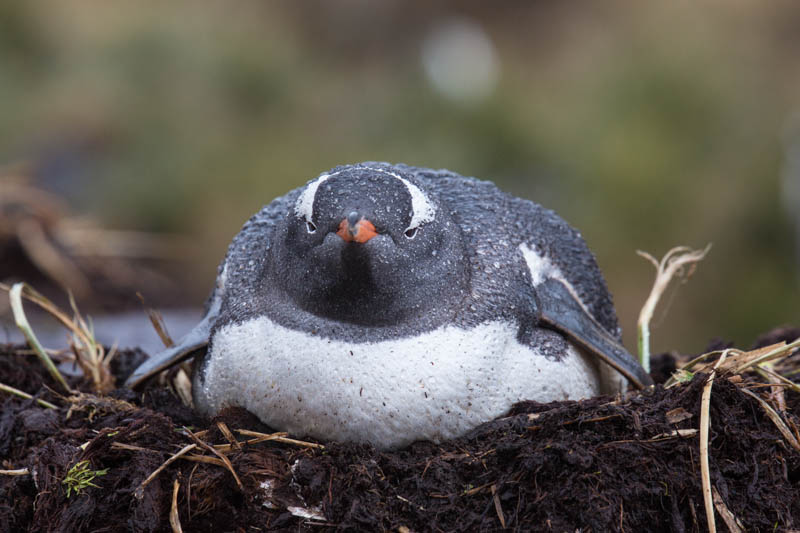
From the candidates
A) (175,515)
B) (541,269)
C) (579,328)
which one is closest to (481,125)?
(541,269)

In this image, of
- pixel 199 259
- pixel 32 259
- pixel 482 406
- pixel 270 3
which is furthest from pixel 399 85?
pixel 482 406

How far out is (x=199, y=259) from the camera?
6.63 metres

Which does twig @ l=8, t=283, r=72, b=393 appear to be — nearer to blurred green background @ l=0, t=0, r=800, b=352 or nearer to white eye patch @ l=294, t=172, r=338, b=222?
white eye patch @ l=294, t=172, r=338, b=222

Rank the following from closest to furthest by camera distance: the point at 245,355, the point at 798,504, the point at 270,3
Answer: the point at 798,504 → the point at 245,355 → the point at 270,3

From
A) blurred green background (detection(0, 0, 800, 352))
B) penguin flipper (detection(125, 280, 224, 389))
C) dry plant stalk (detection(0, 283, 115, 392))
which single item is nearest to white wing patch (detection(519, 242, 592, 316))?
penguin flipper (detection(125, 280, 224, 389))

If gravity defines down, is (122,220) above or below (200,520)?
below

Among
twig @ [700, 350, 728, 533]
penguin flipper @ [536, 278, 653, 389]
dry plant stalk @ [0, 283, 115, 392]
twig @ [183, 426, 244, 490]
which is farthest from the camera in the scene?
dry plant stalk @ [0, 283, 115, 392]

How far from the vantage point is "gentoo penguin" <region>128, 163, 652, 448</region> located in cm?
208

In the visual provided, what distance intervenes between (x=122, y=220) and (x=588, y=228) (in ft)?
12.0

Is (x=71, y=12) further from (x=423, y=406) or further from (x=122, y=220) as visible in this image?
(x=423, y=406)

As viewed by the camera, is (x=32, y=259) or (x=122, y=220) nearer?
(x=32, y=259)

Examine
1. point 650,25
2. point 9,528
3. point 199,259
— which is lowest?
point 199,259

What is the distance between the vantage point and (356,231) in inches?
78.3

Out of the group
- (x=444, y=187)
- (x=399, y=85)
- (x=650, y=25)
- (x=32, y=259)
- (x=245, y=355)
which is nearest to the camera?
(x=245, y=355)
